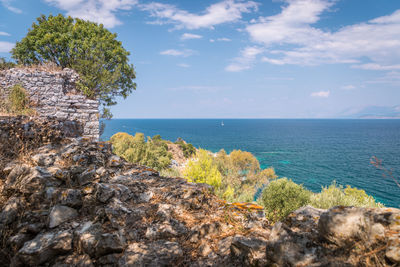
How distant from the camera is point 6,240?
150 inches

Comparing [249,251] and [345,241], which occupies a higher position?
[345,241]

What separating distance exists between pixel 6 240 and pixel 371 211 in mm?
5738

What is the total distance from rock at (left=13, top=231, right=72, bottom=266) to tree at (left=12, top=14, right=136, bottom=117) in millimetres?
10817

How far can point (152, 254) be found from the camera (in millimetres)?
3416

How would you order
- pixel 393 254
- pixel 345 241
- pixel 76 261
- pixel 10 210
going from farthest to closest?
1. pixel 10 210
2. pixel 76 261
3. pixel 345 241
4. pixel 393 254

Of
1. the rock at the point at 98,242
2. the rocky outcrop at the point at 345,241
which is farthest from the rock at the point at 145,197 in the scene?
the rocky outcrop at the point at 345,241

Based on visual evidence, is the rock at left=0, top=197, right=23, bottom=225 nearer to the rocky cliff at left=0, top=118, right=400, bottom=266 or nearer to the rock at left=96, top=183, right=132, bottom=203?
the rocky cliff at left=0, top=118, right=400, bottom=266

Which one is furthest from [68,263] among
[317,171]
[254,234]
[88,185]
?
[317,171]

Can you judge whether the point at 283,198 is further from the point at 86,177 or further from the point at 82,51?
the point at 82,51

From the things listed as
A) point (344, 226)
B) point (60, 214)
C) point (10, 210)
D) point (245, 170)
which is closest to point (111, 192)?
point (60, 214)

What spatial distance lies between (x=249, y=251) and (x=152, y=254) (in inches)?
60.5

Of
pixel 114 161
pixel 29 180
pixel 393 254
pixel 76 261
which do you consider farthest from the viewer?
pixel 114 161

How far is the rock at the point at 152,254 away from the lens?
3.28 m

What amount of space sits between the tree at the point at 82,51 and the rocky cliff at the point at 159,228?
900 cm
